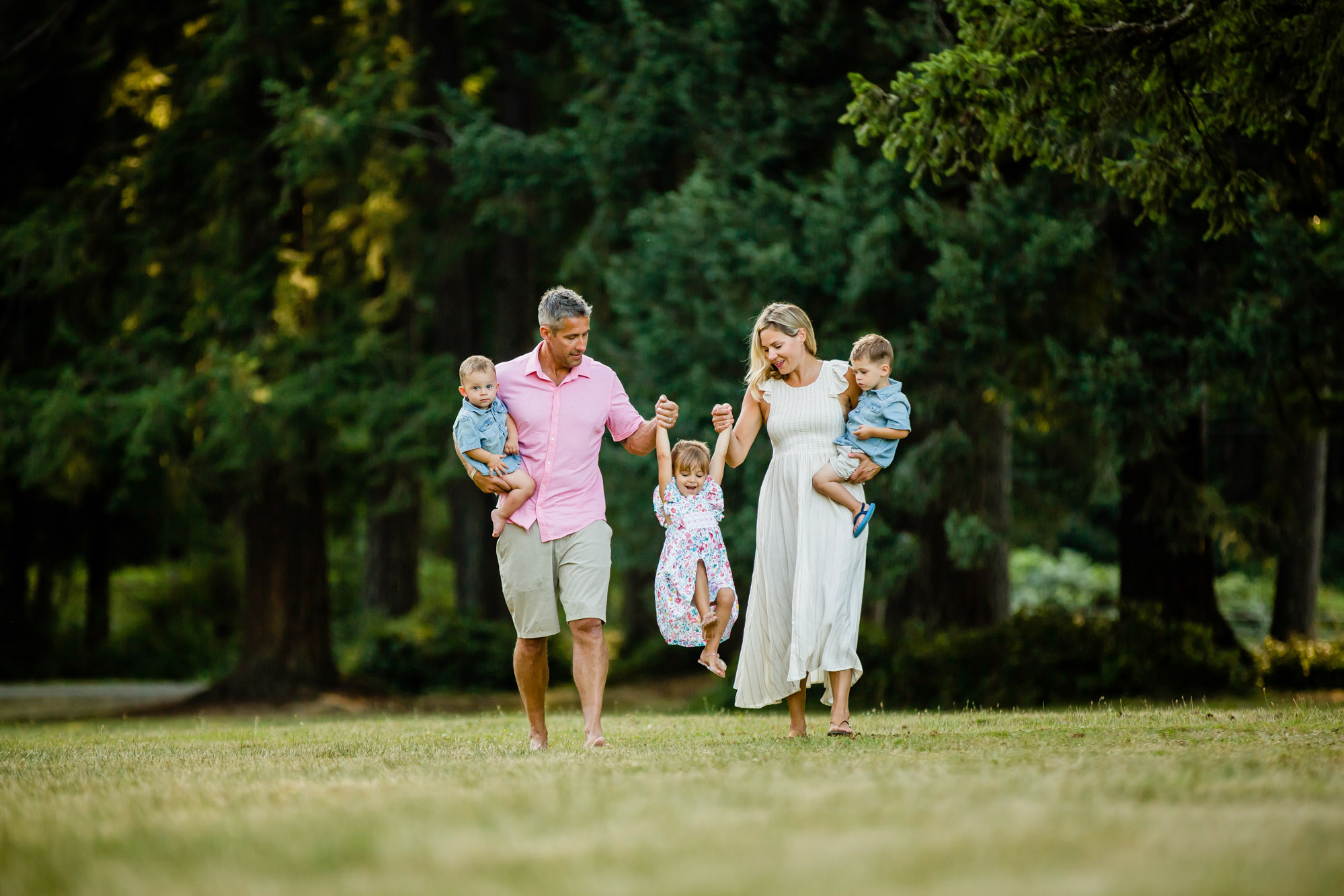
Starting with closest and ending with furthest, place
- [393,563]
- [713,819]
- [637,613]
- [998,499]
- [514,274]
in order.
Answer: [713,819] → [998,499] → [514,274] → [393,563] → [637,613]

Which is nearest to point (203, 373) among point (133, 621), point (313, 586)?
point (313, 586)

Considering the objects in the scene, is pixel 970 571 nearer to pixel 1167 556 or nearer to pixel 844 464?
pixel 1167 556

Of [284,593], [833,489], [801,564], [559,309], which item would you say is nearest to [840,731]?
[801,564]

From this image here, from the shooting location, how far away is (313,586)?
57.4 ft

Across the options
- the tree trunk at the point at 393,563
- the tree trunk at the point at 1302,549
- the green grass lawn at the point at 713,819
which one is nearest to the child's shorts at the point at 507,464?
the green grass lawn at the point at 713,819

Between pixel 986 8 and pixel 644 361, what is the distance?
6.81m

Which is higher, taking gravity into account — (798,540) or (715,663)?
(798,540)

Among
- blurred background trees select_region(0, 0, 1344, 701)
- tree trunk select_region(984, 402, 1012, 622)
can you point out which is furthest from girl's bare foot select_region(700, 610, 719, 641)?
tree trunk select_region(984, 402, 1012, 622)

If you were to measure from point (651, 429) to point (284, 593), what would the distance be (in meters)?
11.4

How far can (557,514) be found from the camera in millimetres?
6934

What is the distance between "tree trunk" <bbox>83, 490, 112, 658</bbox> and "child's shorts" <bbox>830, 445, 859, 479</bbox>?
1638 centimetres

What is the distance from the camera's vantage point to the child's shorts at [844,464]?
695 cm

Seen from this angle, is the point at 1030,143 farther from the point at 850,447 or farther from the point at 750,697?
the point at 750,697

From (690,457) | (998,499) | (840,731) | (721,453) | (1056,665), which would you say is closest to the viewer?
(840,731)
